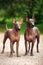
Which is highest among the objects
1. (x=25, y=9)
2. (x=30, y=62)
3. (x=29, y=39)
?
(x=25, y=9)

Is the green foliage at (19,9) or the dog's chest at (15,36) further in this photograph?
the green foliage at (19,9)

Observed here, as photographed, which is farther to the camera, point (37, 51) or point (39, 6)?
point (39, 6)

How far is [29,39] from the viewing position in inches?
465

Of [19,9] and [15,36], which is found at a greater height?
[19,9]

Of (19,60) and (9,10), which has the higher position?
(9,10)

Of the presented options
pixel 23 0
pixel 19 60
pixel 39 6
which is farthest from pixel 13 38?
pixel 23 0

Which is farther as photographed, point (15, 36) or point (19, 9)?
point (19, 9)

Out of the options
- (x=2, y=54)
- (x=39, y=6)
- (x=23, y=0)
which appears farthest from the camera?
(x=23, y=0)

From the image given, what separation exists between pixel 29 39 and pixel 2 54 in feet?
4.17

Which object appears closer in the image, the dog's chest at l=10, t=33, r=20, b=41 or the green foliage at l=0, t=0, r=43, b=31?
the dog's chest at l=10, t=33, r=20, b=41

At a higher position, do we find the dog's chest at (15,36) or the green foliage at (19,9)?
the green foliage at (19,9)

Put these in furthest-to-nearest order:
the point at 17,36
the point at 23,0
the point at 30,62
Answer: the point at 23,0
the point at 17,36
the point at 30,62

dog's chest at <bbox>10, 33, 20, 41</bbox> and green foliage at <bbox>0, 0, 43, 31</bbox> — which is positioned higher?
green foliage at <bbox>0, 0, 43, 31</bbox>

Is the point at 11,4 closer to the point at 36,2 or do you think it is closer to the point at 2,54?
the point at 36,2
